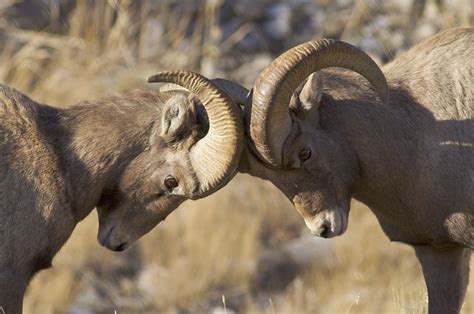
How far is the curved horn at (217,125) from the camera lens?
8.30m

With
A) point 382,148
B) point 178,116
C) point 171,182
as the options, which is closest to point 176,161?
point 171,182

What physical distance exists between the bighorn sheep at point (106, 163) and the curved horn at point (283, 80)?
155 millimetres

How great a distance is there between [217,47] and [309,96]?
9113mm

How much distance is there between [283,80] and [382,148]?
0.87 meters

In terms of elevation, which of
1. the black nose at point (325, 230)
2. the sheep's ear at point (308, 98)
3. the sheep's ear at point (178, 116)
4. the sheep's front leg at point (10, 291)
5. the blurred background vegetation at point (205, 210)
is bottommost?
the blurred background vegetation at point (205, 210)

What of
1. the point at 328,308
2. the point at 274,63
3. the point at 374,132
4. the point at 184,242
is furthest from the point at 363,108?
the point at 184,242

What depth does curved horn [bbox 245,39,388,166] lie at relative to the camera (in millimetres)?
8242

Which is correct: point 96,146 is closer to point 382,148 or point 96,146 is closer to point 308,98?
point 308,98

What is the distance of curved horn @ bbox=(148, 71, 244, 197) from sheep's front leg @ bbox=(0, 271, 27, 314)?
1.33m

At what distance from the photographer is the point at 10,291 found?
838 centimetres

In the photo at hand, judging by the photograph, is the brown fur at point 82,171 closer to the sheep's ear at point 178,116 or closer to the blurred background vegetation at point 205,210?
the sheep's ear at point 178,116

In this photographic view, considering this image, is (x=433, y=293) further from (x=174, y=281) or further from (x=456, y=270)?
(x=174, y=281)

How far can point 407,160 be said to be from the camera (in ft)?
28.5

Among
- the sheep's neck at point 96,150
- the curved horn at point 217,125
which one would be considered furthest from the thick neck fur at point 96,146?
the curved horn at point 217,125
